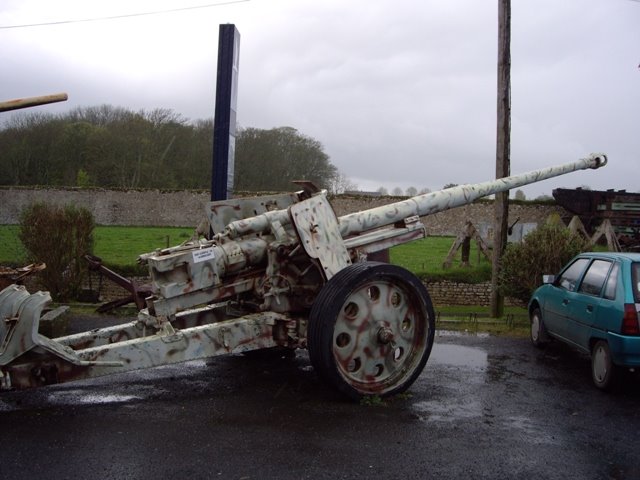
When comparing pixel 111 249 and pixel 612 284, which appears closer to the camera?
pixel 612 284

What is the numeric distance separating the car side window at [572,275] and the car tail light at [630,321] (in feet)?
4.41

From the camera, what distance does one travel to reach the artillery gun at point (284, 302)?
5352 millimetres

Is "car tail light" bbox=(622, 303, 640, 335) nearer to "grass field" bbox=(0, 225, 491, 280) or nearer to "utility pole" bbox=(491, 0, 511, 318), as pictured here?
"utility pole" bbox=(491, 0, 511, 318)

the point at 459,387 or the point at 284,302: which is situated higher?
the point at 284,302

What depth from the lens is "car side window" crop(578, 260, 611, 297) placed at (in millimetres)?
6759

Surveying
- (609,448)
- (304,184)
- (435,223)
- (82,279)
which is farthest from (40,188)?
(609,448)

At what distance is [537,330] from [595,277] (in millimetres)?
1790

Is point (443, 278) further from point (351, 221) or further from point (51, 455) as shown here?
point (51, 455)

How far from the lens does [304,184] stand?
20.9 ft

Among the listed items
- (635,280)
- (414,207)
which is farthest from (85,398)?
(635,280)

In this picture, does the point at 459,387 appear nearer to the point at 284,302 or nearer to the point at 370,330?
the point at 370,330

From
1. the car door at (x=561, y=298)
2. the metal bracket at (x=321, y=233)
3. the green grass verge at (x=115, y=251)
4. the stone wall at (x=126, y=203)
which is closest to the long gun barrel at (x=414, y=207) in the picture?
the metal bracket at (x=321, y=233)

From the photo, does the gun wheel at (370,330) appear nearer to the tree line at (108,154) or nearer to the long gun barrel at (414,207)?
the long gun barrel at (414,207)

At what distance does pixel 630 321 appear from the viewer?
5996mm
